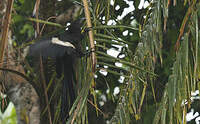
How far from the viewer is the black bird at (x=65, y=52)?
0.83m

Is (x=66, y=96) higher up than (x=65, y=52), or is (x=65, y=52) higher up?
(x=65, y=52)

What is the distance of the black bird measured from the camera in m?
0.83

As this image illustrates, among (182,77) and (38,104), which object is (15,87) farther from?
(182,77)

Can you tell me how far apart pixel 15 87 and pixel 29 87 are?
0.06 metres

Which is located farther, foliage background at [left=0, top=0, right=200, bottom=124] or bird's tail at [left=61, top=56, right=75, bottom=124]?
bird's tail at [left=61, top=56, right=75, bottom=124]

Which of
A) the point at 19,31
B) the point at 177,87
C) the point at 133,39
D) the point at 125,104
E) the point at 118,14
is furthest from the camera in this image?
the point at 19,31

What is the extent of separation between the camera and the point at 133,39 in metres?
1.70

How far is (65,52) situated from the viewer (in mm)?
915

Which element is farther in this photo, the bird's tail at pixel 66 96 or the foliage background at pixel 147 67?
the bird's tail at pixel 66 96

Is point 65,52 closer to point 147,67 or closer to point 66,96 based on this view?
point 66,96

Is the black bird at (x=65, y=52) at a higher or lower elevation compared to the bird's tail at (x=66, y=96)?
higher

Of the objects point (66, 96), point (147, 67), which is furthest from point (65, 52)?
point (147, 67)

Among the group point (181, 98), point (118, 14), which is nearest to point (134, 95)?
point (181, 98)

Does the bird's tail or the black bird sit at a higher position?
the black bird
